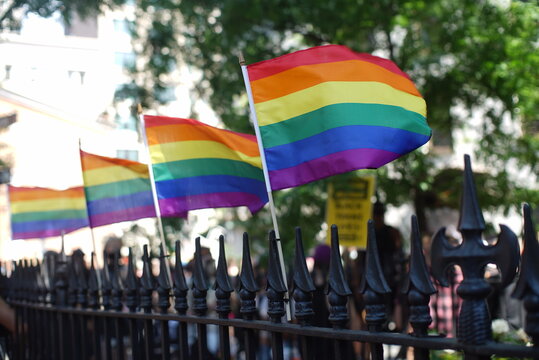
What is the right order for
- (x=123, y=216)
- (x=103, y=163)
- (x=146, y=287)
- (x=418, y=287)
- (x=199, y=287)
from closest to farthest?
(x=418, y=287)
(x=199, y=287)
(x=146, y=287)
(x=123, y=216)
(x=103, y=163)

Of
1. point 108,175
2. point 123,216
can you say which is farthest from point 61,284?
point 108,175

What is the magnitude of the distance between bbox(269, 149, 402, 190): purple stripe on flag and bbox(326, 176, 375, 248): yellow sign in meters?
5.56

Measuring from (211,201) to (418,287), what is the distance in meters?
2.90

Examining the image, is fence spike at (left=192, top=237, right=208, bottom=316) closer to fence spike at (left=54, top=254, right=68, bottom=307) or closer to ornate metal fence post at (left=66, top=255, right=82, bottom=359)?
A: ornate metal fence post at (left=66, top=255, right=82, bottom=359)

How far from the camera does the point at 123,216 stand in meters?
5.86

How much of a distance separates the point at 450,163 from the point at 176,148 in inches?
358

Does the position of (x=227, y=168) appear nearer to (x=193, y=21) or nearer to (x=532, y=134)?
(x=193, y=21)

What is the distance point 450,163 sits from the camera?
522 inches

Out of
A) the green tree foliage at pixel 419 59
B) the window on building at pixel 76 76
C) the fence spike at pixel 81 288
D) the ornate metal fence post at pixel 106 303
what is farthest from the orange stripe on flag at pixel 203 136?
the window on building at pixel 76 76

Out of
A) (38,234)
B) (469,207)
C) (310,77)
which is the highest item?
(310,77)

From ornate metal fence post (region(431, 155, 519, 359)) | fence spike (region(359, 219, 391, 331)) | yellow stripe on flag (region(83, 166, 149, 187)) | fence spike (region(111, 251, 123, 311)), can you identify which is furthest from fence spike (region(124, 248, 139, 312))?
yellow stripe on flag (region(83, 166, 149, 187))

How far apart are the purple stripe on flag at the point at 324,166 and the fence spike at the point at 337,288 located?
153 centimetres

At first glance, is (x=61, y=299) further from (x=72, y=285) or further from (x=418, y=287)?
(x=418, y=287)

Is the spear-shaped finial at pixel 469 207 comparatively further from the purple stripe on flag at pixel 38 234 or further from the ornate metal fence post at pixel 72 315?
the purple stripe on flag at pixel 38 234
